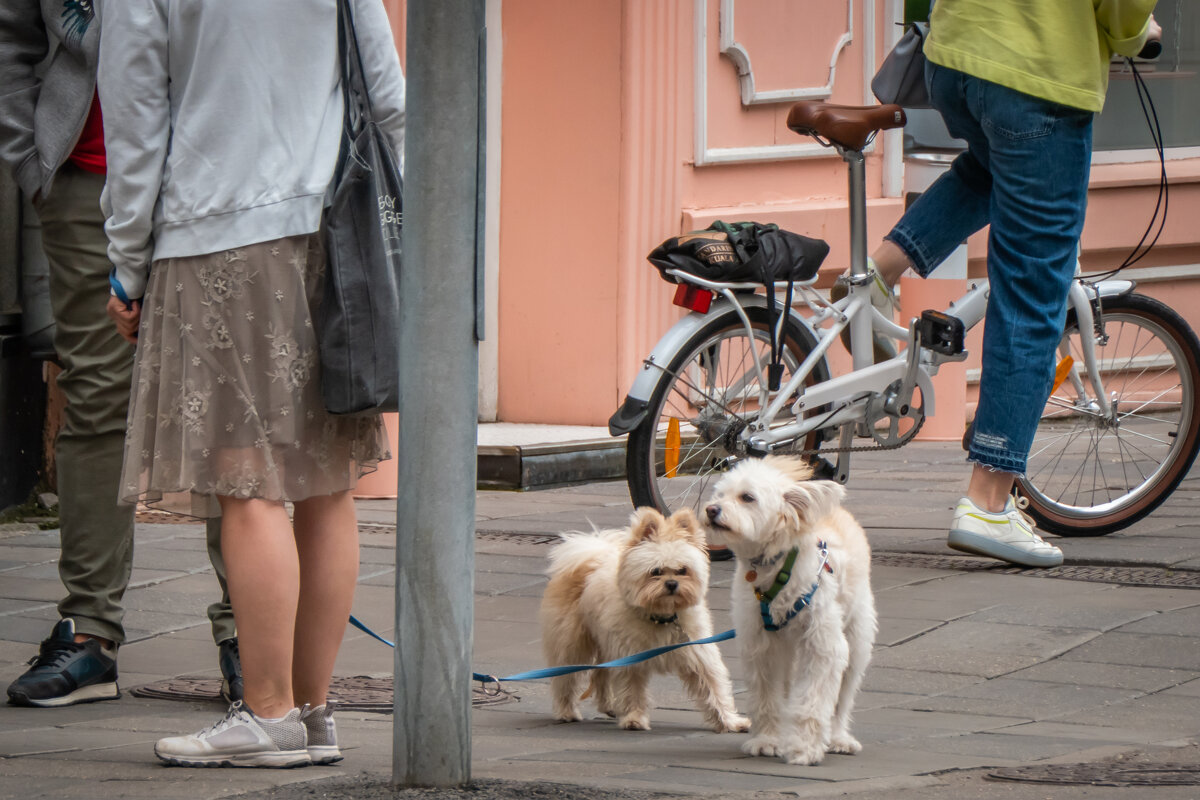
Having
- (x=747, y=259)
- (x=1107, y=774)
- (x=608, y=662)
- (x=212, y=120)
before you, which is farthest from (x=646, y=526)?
(x=747, y=259)

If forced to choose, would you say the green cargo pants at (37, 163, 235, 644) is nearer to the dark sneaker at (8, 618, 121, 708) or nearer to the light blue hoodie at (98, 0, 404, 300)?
the dark sneaker at (8, 618, 121, 708)

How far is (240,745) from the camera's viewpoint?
11.5 ft

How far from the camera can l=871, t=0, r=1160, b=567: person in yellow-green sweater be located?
5406mm

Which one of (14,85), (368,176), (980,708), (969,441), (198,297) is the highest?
(14,85)

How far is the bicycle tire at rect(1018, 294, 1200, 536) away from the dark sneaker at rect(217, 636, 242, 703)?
3.08 m

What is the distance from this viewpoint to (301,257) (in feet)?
11.7

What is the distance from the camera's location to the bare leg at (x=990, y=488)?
557cm

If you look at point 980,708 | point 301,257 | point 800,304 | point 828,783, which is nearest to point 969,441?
point 980,708

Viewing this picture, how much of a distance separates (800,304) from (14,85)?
532 cm

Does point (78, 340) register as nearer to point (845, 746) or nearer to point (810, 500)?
point (810, 500)

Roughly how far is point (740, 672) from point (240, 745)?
5.45 ft

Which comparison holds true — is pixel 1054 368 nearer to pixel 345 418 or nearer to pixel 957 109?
pixel 957 109

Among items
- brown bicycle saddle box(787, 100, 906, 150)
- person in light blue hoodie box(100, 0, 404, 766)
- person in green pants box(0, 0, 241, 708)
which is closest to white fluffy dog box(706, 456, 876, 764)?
person in light blue hoodie box(100, 0, 404, 766)

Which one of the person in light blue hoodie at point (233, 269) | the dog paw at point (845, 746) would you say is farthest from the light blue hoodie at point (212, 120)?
the dog paw at point (845, 746)
